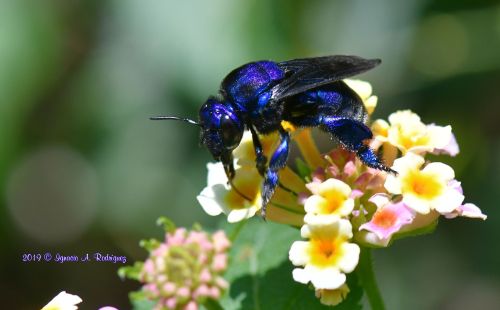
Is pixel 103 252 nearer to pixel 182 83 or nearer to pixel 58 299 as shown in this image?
pixel 182 83

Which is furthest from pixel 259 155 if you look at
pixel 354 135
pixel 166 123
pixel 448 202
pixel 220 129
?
pixel 166 123

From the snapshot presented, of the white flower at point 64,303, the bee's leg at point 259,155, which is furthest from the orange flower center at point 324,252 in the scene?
the white flower at point 64,303

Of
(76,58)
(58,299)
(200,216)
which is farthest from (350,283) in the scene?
(76,58)

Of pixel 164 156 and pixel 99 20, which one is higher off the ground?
pixel 99 20

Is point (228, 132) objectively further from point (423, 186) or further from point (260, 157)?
point (423, 186)

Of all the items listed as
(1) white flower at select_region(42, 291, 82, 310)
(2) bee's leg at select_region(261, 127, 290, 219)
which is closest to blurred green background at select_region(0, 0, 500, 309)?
(2) bee's leg at select_region(261, 127, 290, 219)

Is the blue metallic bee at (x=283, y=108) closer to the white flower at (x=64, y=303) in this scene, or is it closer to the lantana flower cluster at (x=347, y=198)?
the lantana flower cluster at (x=347, y=198)

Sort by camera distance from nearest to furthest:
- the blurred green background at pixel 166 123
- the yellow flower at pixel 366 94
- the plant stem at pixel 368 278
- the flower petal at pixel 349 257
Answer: the flower petal at pixel 349 257, the plant stem at pixel 368 278, the yellow flower at pixel 366 94, the blurred green background at pixel 166 123
